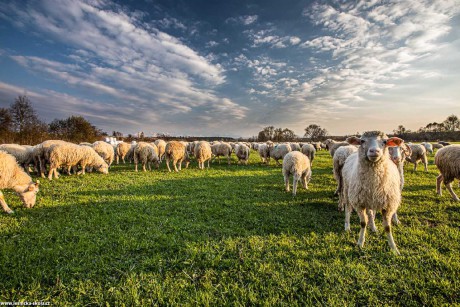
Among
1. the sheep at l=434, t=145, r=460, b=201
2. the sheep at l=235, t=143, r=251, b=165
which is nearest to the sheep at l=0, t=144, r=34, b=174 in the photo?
the sheep at l=235, t=143, r=251, b=165

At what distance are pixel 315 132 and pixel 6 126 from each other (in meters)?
85.5

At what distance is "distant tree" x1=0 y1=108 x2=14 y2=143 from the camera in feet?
82.4

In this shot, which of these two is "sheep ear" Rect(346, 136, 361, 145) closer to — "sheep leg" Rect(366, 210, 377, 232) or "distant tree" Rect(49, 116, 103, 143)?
"sheep leg" Rect(366, 210, 377, 232)

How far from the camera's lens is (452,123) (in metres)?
73.4

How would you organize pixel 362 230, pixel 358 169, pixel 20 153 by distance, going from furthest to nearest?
pixel 20 153 < pixel 358 169 < pixel 362 230

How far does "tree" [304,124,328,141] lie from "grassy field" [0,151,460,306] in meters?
76.8

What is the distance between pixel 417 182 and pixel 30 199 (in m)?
18.5

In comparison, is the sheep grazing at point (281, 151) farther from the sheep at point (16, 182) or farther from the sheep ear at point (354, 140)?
the sheep at point (16, 182)

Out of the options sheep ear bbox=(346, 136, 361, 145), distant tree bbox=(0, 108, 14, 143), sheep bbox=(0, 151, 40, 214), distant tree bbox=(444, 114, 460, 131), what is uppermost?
distant tree bbox=(444, 114, 460, 131)

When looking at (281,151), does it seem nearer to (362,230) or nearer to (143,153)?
(143,153)

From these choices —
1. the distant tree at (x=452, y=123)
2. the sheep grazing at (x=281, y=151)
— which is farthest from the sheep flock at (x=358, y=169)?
the distant tree at (x=452, y=123)

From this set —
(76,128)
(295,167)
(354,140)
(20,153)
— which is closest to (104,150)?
(20,153)

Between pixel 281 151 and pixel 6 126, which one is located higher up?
pixel 6 126

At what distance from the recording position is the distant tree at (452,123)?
7250cm
